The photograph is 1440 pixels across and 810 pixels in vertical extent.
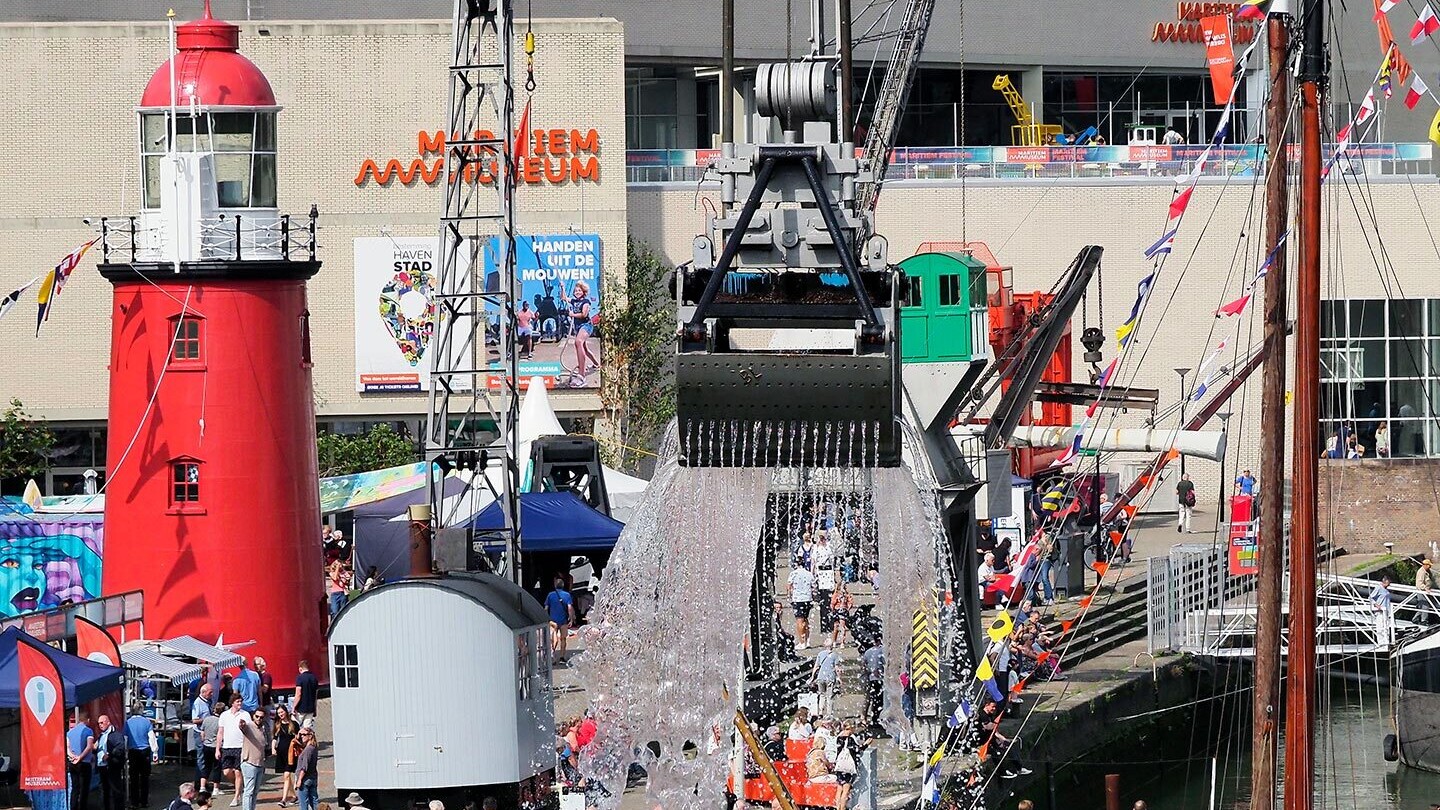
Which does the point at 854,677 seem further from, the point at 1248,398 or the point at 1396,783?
the point at 1248,398

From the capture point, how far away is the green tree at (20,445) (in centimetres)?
5397

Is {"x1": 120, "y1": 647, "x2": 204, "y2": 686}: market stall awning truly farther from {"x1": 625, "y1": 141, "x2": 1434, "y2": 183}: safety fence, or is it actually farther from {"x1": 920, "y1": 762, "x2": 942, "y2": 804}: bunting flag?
{"x1": 625, "y1": 141, "x2": 1434, "y2": 183}: safety fence

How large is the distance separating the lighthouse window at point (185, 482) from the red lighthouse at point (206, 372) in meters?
0.02

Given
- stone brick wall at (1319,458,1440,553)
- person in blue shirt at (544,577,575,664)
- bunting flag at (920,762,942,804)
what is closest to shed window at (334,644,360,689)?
bunting flag at (920,762,942,804)

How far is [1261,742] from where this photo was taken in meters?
25.5

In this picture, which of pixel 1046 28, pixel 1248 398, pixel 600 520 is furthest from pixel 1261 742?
pixel 1046 28

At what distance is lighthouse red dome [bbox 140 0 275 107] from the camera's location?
107ft

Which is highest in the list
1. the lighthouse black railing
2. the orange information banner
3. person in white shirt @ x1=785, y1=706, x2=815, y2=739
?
the orange information banner

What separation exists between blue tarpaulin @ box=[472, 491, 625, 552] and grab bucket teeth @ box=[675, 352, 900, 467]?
17008 mm

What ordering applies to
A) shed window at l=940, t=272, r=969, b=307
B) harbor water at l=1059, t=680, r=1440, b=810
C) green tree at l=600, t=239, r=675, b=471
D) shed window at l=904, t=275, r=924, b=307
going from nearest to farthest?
harbor water at l=1059, t=680, r=1440, b=810, shed window at l=904, t=275, r=924, b=307, shed window at l=940, t=272, r=969, b=307, green tree at l=600, t=239, r=675, b=471

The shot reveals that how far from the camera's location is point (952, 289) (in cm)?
4344

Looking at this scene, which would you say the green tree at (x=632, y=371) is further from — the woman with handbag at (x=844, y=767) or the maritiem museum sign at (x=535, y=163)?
the woman with handbag at (x=844, y=767)

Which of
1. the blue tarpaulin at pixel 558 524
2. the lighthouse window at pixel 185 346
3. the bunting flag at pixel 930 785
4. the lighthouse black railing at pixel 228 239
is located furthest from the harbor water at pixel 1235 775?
the lighthouse window at pixel 185 346

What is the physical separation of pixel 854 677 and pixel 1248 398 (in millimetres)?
28979
